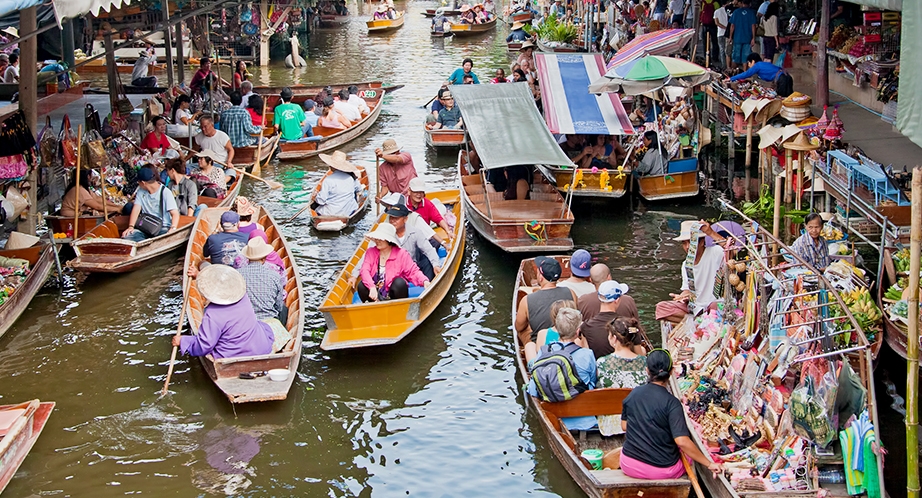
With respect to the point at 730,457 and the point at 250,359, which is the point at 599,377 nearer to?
the point at 730,457

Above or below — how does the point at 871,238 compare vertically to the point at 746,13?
below

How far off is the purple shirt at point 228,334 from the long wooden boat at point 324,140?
9.95 meters

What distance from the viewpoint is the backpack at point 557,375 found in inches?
298

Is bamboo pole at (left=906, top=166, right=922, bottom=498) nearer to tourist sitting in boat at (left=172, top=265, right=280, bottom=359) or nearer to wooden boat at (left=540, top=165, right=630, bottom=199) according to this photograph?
tourist sitting in boat at (left=172, top=265, right=280, bottom=359)

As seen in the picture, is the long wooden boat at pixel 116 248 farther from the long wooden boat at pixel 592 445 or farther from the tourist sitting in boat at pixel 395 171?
the long wooden boat at pixel 592 445

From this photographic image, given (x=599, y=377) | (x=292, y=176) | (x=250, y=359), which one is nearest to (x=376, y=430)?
(x=250, y=359)

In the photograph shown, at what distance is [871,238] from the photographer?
1039 centimetres

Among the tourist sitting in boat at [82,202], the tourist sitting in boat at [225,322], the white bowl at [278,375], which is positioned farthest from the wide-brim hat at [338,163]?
the white bowl at [278,375]

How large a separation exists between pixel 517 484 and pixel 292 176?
424 inches

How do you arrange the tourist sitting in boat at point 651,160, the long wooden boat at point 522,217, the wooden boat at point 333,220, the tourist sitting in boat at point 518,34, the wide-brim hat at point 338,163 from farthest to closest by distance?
1. the tourist sitting in boat at point 518,34
2. the tourist sitting in boat at point 651,160
3. the wooden boat at point 333,220
4. the wide-brim hat at point 338,163
5. the long wooden boat at point 522,217

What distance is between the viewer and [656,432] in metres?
6.46

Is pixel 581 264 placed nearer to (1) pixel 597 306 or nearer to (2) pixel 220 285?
(1) pixel 597 306

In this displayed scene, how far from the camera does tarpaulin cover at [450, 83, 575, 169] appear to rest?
12857 millimetres

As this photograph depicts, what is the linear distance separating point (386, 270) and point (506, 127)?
4.55m
